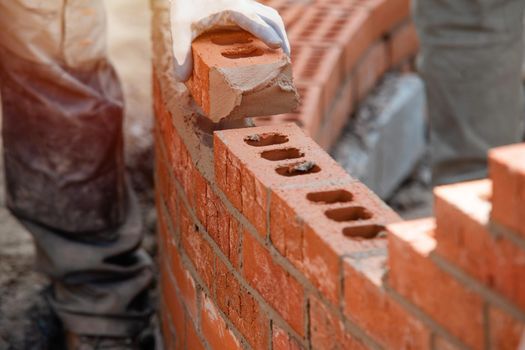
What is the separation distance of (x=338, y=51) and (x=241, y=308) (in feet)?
7.36

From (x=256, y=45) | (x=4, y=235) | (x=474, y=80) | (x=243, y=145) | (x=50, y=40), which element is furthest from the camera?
(x=474, y=80)

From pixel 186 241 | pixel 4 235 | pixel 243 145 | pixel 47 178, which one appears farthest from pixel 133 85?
pixel 243 145

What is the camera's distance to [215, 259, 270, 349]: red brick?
1.94 meters

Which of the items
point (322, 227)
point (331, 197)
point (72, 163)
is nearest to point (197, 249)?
point (331, 197)

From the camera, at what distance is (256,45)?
7.39 ft

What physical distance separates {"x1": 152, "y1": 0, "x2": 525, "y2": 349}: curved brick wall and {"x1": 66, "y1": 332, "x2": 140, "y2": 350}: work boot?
266 mm

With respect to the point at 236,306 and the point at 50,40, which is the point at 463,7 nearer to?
the point at 50,40

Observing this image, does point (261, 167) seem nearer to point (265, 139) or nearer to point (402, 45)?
point (265, 139)

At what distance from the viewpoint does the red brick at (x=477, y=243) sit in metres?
1.28

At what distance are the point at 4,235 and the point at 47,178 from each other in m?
0.62

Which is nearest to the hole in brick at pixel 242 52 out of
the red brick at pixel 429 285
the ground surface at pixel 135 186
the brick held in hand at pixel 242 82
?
the brick held in hand at pixel 242 82

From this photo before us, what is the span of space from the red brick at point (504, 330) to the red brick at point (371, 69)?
317 centimetres

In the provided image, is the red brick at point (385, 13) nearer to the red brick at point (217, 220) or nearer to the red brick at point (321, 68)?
the red brick at point (321, 68)

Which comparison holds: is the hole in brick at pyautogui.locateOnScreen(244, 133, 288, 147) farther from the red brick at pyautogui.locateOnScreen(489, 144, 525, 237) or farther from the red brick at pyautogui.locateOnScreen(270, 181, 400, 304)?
the red brick at pyautogui.locateOnScreen(489, 144, 525, 237)
